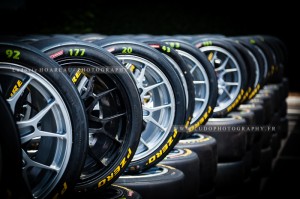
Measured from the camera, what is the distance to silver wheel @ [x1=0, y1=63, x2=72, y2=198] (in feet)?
8.37

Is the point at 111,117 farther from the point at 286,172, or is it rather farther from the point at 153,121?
the point at 286,172

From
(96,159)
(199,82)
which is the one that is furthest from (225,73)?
(96,159)

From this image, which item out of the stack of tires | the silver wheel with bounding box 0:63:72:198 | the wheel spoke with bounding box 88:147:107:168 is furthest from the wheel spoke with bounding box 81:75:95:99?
the silver wheel with bounding box 0:63:72:198

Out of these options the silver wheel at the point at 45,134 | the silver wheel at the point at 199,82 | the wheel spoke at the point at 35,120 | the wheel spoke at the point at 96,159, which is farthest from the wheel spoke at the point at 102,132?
the silver wheel at the point at 199,82

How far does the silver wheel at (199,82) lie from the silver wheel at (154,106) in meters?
0.94

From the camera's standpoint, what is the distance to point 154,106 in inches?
160

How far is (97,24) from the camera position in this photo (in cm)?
1850

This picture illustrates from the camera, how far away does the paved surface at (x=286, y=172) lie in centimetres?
587

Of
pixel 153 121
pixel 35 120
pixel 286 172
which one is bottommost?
pixel 286 172

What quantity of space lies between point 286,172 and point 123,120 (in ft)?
12.8

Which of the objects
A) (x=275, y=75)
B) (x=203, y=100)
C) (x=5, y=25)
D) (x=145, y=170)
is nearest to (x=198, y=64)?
(x=203, y=100)

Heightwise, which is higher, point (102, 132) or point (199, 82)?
point (199, 82)

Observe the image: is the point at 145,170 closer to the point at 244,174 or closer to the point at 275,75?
the point at 244,174

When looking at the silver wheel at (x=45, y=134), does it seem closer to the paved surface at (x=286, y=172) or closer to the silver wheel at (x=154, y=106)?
the silver wheel at (x=154, y=106)
